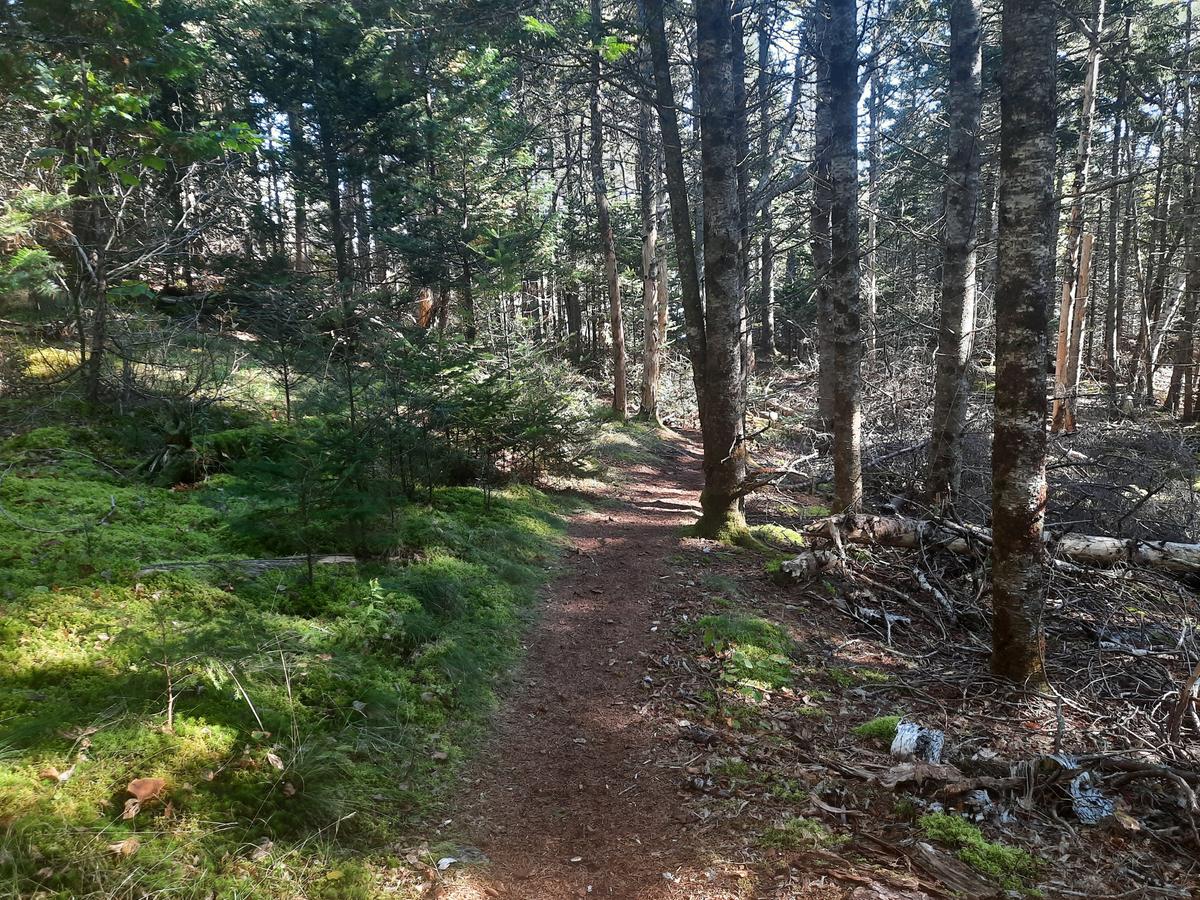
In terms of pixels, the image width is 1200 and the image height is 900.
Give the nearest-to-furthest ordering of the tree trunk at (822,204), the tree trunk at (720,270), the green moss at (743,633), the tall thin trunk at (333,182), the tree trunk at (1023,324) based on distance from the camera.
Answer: the tree trunk at (1023,324)
the green moss at (743,633)
the tree trunk at (720,270)
the tree trunk at (822,204)
the tall thin trunk at (333,182)

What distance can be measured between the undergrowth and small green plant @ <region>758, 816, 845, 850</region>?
1952 millimetres

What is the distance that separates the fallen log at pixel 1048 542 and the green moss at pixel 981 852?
440 centimetres

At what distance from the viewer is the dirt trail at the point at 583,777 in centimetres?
322

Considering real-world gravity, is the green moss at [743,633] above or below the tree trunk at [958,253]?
below

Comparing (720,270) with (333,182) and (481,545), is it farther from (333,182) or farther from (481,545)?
(333,182)

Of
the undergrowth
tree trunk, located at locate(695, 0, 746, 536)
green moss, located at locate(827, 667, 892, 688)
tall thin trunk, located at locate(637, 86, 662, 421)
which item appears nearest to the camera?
the undergrowth

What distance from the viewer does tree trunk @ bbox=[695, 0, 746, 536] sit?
7.84 metres

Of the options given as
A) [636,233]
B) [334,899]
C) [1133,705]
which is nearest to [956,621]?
[1133,705]

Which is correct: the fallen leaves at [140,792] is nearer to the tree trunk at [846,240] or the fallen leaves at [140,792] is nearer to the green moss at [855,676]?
the green moss at [855,676]

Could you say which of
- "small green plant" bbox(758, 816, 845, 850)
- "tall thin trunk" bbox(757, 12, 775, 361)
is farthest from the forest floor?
"tall thin trunk" bbox(757, 12, 775, 361)

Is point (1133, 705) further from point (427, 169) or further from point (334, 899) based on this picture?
point (427, 169)

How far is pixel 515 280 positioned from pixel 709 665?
10777mm

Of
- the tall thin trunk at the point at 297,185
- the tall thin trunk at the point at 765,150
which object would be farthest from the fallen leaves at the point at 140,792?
the tall thin trunk at the point at 297,185

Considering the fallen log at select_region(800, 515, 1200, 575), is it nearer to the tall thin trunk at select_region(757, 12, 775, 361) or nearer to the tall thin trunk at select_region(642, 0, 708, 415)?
the tall thin trunk at select_region(642, 0, 708, 415)
